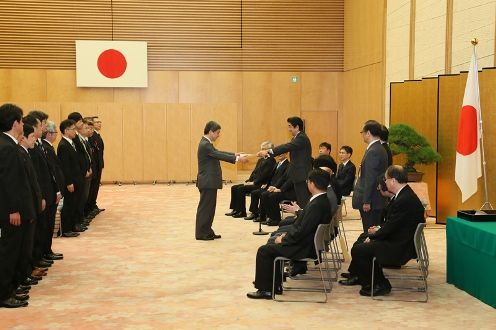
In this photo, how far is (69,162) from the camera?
29.9ft

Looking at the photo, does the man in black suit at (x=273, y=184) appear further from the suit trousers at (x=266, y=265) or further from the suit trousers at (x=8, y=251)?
the suit trousers at (x=8, y=251)

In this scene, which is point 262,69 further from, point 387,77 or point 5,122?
point 5,122

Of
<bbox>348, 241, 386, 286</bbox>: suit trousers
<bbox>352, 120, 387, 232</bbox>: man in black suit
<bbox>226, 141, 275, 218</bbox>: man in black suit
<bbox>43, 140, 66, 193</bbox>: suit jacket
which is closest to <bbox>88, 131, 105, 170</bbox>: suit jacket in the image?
<bbox>226, 141, 275, 218</bbox>: man in black suit

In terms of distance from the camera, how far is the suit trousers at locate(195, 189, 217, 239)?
927 cm

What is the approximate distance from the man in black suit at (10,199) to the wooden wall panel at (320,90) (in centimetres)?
1359

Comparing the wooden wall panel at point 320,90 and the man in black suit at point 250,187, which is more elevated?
the wooden wall panel at point 320,90

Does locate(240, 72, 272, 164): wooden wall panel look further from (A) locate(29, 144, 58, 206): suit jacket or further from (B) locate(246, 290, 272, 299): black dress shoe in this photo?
(B) locate(246, 290, 272, 299): black dress shoe

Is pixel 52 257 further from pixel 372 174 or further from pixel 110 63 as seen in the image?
pixel 110 63

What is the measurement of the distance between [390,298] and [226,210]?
6542mm

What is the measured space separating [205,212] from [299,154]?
1.61 m

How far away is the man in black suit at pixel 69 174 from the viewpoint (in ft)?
29.5

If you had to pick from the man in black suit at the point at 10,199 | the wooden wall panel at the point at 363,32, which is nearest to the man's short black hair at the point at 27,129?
the man in black suit at the point at 10,199

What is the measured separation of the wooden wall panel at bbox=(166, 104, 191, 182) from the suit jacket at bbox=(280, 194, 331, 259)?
11496 mm

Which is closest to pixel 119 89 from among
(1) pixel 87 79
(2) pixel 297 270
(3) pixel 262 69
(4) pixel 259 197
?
(1) pixel 87 79
